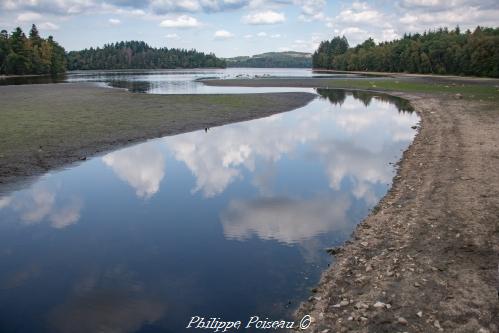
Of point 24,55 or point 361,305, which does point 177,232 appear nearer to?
point 361,305

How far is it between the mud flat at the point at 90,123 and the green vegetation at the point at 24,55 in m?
112

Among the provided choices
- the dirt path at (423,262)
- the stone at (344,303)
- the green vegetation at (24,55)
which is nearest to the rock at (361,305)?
the dirt path at (423,262)

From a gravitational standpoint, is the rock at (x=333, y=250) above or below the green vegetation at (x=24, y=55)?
below

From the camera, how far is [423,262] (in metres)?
11.6

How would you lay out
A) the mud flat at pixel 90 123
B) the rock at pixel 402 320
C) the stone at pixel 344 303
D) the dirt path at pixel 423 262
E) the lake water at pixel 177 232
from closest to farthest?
the rock at pixel 402 320, the dirt path at pixel 423 262, the stone at pixel 344 303, the lake water at pixel 177 232, the mud flat at pixel 90 123

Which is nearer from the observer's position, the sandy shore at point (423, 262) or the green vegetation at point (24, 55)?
the sandy shore at point (423, 262)

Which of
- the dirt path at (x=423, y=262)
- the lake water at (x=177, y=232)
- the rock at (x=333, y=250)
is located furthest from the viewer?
the rock at (x=333, y=250)

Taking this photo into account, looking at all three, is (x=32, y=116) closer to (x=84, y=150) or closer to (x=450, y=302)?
(x=84, y=150)

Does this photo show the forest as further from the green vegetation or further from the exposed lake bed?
the green vegetation

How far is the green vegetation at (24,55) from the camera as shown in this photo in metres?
149

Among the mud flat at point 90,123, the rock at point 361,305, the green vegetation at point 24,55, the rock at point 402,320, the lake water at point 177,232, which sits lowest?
the lake water at point 177,232

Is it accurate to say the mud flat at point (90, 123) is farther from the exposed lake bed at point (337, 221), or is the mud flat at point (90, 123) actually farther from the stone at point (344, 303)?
the stone at point (344, 303)

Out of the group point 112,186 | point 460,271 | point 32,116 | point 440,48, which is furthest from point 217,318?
point 440,48

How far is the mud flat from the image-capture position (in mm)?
24750
